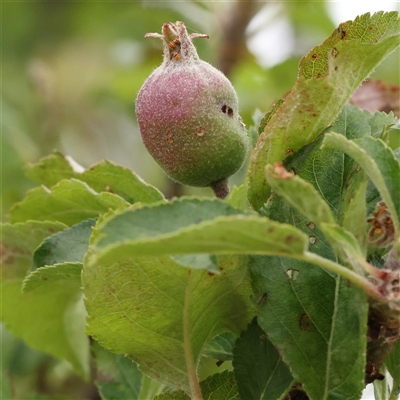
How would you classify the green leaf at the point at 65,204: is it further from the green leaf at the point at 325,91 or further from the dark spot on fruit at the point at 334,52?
the dark spot on fruit at the point at 334,52

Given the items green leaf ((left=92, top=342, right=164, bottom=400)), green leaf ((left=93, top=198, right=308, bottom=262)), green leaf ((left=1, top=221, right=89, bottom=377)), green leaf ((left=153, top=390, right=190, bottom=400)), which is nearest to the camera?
green leaf ((left=93, top=198, right=308, bottom=262))

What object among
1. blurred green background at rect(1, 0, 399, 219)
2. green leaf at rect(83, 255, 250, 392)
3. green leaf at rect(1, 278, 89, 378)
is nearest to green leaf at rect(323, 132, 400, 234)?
green leaf at rect(83, 255, 250, 392)

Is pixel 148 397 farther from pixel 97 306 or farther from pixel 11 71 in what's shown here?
pixel 11 71

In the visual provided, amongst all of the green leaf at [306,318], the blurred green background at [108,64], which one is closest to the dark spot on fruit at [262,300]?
the green leaf at [306,318]

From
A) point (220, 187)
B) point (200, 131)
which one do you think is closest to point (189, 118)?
point (200, 131)

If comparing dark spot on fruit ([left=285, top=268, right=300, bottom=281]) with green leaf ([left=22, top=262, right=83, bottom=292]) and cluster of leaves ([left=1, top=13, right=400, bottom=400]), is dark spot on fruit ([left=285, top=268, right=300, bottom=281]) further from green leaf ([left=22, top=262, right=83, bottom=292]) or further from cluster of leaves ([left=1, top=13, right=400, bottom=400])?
green leaf ([left=22, top=262, right=83, bottom=292])

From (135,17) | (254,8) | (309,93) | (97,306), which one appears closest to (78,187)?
(97,306)

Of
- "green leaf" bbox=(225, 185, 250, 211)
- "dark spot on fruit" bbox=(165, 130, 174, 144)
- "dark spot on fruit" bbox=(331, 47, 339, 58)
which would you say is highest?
"dark spot on fruit" bbox=(331, 47, 339, 58)
